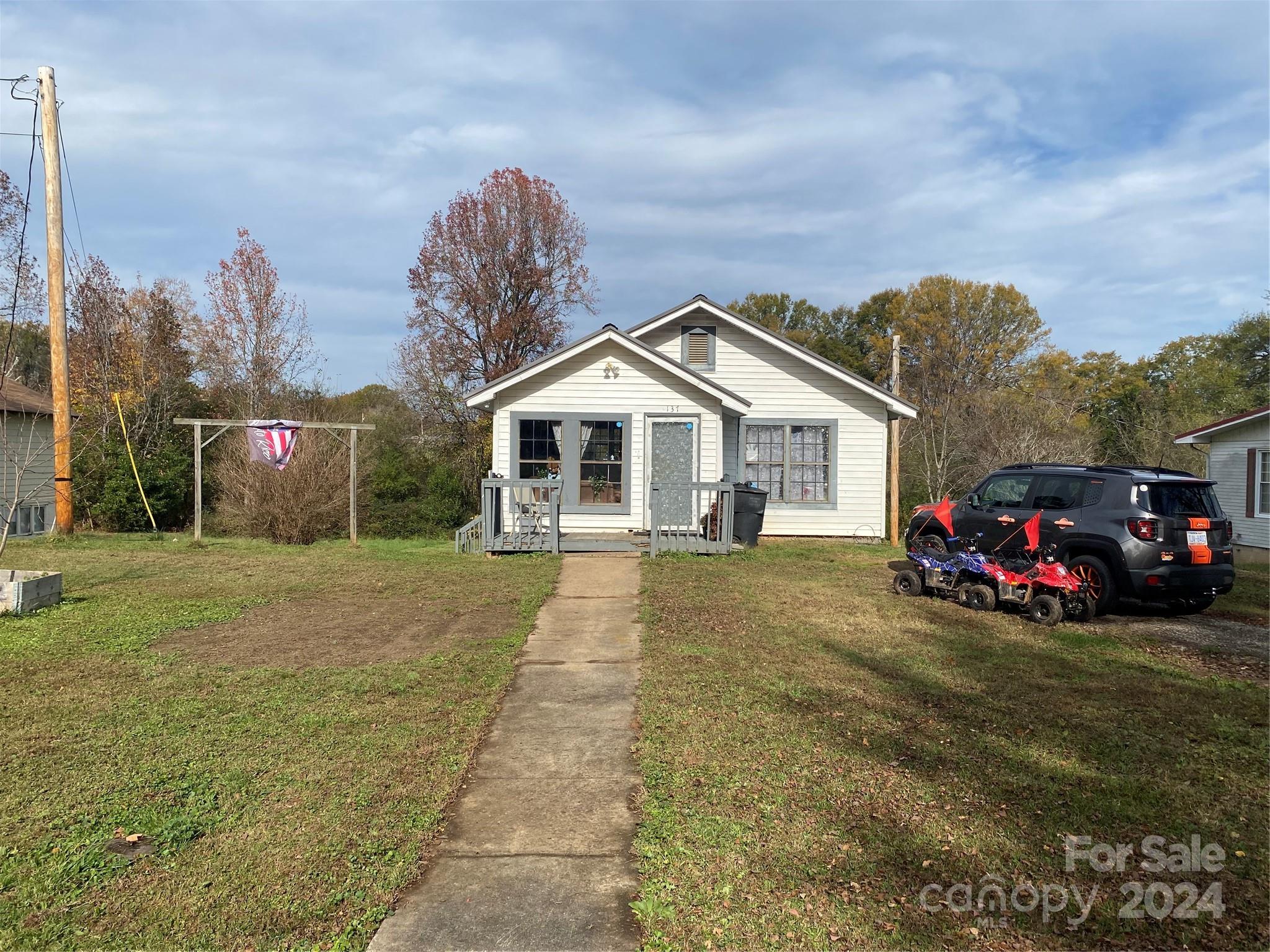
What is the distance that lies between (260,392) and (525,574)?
20.6 metres

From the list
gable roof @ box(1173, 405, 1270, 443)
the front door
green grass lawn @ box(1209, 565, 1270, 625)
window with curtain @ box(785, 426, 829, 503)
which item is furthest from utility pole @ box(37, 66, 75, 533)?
gable roof @ box(1173, 405, 1270, 443)

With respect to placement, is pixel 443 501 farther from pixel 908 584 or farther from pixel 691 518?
pixel 908 584

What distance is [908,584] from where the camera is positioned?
32.8 ft

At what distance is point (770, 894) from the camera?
10.4ft

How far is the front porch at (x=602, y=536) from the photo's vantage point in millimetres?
13062

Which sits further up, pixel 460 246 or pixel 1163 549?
pixel 460 246

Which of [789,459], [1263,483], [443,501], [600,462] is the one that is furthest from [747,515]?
[1263,483]

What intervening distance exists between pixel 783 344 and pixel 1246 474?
11.0 meters

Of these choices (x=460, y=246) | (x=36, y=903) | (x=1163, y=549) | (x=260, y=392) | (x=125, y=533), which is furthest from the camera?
(x=460, y=246)

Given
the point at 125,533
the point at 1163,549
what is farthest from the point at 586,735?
the point at 125,533

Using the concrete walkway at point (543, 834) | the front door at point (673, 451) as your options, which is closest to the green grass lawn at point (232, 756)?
the concrete walkway at point (543, 834)

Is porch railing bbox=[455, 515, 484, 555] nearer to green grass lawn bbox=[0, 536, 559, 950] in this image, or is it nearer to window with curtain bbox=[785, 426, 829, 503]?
green grass lawn bbox=[0, 536, 559, 950]

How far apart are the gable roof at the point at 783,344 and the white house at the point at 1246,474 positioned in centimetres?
765

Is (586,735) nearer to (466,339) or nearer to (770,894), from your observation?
(770,894)
